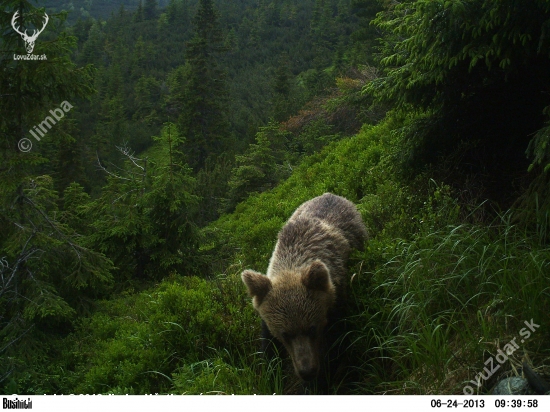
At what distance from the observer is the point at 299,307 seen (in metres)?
4.23

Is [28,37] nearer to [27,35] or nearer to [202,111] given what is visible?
[27,35]

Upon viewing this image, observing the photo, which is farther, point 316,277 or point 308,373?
point 316,277

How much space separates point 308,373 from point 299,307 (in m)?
0.57

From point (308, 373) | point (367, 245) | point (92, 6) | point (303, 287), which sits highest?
point (92, 6)

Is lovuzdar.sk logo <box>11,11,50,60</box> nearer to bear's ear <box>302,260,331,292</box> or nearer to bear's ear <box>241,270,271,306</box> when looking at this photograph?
bear's ear <box>241,270,271,306</box>

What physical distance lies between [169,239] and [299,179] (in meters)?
4.38

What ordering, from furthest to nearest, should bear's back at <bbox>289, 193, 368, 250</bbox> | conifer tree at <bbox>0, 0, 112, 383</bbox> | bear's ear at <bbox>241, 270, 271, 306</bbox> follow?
1. conifer tree at <bbox>0, 0, 112, 383</bbox>
2. bear's back at <bbox>289, 193, 368, 250</bbox>
3. bear's ear at <bbox>241, 270, 271, 306</bbox>

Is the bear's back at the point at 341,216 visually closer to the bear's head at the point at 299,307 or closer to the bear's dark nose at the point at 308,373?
the bear's head at the point at 299,307

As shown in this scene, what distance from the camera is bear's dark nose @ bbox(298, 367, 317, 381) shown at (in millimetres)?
3910

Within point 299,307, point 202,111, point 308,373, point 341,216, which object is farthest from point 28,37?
point 202,111

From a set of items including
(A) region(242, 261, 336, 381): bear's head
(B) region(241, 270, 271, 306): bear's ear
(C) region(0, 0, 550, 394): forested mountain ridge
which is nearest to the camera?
(C) region(0, 0, 550, 394): forested mountain ridge

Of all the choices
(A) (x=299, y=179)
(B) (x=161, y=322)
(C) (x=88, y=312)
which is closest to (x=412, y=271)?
(B) (x=161, y=322)

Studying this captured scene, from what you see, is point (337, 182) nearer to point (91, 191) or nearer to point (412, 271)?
point (412, 271)
